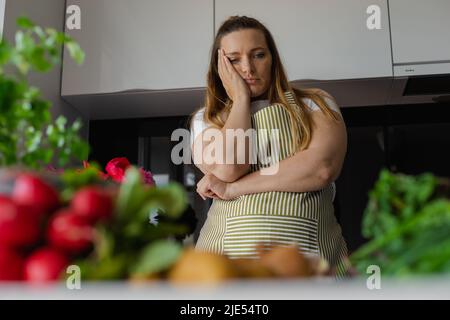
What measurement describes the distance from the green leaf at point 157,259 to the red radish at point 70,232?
42 mm

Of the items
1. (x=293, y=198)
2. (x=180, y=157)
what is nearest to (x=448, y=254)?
(x=293, y=198)

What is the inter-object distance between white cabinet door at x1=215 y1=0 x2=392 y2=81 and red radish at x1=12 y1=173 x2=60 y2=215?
5.84ft

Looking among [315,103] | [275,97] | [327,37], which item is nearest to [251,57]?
[275,97]

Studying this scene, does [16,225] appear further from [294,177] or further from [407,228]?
[294,177]

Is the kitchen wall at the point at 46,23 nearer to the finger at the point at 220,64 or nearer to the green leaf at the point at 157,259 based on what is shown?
the finger at the point at 220,64

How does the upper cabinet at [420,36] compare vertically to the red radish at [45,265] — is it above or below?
above

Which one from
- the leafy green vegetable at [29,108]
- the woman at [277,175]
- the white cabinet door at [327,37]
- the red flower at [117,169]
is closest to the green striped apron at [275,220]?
the woman at [277,175]

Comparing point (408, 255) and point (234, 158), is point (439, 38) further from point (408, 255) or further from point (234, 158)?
point (408, 255)

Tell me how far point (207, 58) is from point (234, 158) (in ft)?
3.57

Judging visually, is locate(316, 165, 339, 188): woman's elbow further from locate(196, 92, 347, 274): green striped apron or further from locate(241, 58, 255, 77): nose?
locate(241, 58, 255, 77): nose

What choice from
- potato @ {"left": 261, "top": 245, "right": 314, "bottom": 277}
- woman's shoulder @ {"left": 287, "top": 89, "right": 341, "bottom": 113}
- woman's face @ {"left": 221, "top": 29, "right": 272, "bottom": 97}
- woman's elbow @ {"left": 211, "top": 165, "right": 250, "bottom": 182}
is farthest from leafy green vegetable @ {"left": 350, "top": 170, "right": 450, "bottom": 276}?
woman's face @ {"left": 221, "top": 29, "right": 272, "bottom": 97}

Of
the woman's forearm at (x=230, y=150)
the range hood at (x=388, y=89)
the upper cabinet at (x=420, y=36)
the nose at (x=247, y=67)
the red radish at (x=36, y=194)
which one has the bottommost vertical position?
the red radish at (x=36, y=194)

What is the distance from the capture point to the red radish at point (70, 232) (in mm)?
363

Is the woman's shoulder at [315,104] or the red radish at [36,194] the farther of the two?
the woman's shoulder at [315,104]
